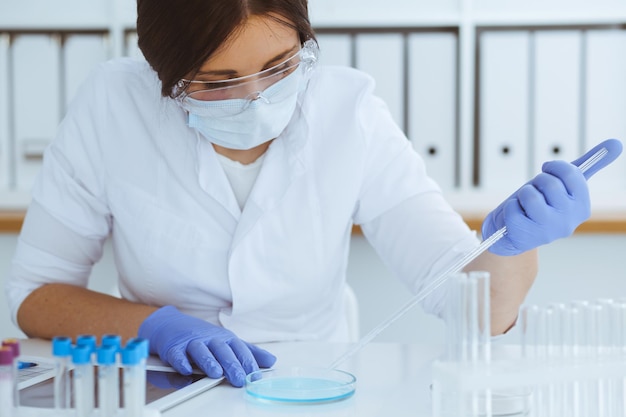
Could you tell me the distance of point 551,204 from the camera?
107 centimetres

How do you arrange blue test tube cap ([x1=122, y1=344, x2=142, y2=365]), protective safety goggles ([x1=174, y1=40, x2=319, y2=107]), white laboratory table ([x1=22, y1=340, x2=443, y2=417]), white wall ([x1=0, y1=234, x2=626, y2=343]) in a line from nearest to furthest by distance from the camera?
blue test tube cap ([x1=122, y1=344, x2=142, y2=365]) → white laboratory table ([x1=22, y1=340, x2=443, y2=417]) → protective safety goggles ([x1=174, y1=40, x2=319, y2=107]) → white wall ([x1=0, y1=234, x2=626, y2=343])

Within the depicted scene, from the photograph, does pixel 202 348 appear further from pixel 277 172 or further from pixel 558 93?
pixel 558 93

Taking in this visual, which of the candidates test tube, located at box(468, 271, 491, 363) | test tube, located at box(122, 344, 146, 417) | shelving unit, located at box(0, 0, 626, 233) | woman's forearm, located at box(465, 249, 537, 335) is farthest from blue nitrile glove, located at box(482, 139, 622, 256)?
shelving unit, located at box(0, 0, 626, 233)

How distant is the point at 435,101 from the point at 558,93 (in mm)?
361

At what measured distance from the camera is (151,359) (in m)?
1.22

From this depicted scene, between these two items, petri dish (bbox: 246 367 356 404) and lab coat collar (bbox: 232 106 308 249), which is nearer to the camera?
petri dish (bbox: 246 367 356 404)

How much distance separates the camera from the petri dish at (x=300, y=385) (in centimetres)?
99

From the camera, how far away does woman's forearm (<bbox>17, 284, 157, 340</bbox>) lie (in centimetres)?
129

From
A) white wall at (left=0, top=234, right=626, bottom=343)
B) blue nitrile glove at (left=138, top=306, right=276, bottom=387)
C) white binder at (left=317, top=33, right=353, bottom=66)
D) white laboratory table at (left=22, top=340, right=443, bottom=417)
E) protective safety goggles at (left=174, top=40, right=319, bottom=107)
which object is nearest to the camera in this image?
white laboratory table at (left=22, top=340, right=443, bottom=417)

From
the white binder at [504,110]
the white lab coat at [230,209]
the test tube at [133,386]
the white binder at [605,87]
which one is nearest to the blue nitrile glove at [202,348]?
the white lab coat at [230,209]

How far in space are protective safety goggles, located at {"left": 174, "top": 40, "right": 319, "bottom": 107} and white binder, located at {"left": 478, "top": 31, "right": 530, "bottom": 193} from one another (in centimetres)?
129

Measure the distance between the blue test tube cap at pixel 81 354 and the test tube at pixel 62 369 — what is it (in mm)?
11

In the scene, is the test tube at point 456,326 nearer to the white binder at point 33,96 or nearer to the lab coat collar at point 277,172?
the lab coat collar at point 277,172

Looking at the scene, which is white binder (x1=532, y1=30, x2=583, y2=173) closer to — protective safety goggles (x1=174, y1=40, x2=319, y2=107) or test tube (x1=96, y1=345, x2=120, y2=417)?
protective safety goggles (x1=174, y1=40, x2=319, y2=107)
